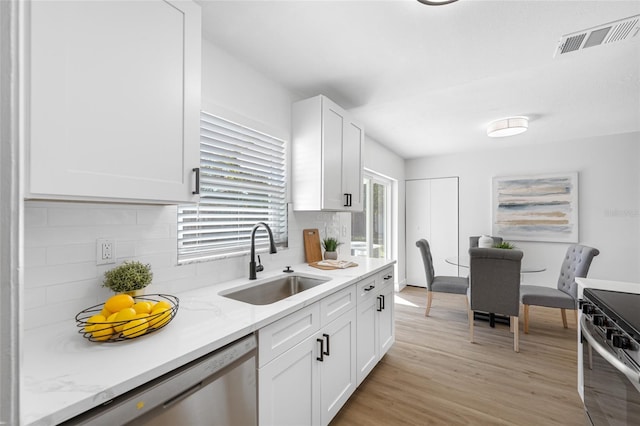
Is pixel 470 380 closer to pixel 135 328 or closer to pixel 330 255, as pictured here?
pixel 330 255

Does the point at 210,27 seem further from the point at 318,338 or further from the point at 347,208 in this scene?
the point at 318,338

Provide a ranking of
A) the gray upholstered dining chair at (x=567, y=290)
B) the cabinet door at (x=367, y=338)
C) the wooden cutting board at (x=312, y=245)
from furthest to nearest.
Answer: the gray upholstered dining chair at (x=567, y=290), the wooden cutting board at (x=312, y=245), the cabinet door at (x=367, y=338)

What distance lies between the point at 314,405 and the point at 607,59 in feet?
9.87

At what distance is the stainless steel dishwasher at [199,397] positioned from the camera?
75cm

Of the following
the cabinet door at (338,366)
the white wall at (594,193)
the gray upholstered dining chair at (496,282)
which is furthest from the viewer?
the white wall at (594,193)

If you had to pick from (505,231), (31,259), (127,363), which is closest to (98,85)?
(31,259)

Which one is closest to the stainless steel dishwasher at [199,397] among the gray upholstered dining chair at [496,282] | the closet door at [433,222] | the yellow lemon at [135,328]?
the yellow lemon at [135,328]

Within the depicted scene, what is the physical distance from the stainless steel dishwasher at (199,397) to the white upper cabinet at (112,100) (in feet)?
2.12

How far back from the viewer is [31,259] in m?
1.07

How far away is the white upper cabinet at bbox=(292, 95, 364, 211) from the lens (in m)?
2.33

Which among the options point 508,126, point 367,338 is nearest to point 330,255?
point 367,338

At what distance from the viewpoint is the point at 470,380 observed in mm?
2311

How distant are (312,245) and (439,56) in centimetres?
176

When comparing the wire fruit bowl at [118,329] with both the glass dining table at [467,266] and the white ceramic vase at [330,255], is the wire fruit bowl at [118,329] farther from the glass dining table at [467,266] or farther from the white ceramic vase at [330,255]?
the glass dining table at [467,266]
